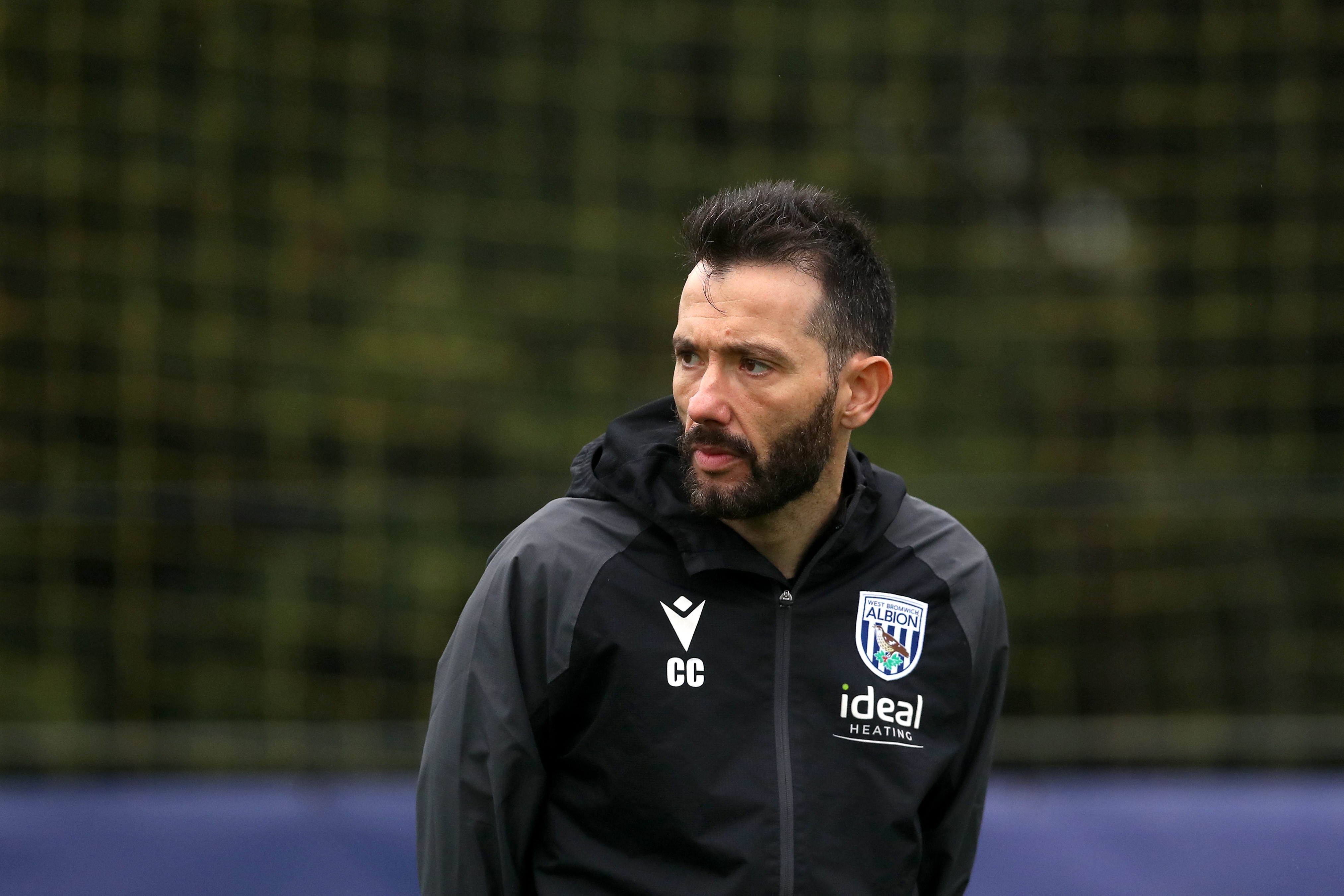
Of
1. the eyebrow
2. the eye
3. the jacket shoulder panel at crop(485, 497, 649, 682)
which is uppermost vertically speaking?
the eyebrow

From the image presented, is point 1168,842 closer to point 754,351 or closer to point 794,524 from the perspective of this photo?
point 794,524

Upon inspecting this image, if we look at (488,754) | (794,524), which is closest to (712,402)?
(794,524)

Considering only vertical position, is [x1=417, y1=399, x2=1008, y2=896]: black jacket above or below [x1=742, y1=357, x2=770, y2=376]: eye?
below

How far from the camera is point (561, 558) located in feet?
7.30

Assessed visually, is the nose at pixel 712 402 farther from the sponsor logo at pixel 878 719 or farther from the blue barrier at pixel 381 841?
the blue barrier at pixel 381 841

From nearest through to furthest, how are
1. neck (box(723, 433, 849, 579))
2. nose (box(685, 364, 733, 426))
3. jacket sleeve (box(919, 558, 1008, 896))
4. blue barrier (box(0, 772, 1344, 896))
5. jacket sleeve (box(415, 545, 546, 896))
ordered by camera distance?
jacket sleeve (box(415, 545, 546, 896)), nose (box(685, 364, 733, 426)), neck (box(723, 433, 849, 579)), jacket sleeve (box(919, 558, 1008, 896)), blue barrier (box(0, 772, 1344, 896))

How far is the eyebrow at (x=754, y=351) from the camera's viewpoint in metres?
2.25

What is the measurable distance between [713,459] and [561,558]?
266 mm

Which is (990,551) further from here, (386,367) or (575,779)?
(575,779)

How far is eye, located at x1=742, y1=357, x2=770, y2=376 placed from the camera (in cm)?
227

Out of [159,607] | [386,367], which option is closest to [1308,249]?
[386,367]

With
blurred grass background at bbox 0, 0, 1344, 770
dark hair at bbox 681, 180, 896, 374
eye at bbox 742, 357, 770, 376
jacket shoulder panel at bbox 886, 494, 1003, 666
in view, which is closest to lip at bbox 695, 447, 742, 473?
eye at bbox 742, 357, 770, 376

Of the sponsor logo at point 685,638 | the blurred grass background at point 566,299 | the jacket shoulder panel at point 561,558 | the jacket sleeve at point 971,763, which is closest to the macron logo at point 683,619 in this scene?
the sponsor logo at point 685,638

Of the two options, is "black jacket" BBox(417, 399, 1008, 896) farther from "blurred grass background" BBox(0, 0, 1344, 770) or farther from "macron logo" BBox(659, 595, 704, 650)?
"blurred grass background" BBox(0, 0, 1344, 770)
